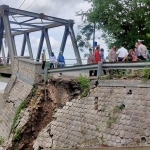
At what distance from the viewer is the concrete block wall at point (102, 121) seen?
6.94 m

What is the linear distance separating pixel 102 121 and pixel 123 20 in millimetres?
11577

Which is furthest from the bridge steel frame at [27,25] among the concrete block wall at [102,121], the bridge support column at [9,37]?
the concrete block wall at [102,121]

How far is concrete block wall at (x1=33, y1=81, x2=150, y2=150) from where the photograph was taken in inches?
273

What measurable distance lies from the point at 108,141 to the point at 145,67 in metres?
2.20

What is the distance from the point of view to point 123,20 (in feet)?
59.3

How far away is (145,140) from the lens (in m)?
6.52

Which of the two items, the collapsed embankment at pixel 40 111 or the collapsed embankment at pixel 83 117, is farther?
the collapsed embankment at pixel 40 111

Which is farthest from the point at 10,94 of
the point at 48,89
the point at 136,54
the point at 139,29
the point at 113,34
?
the point at 139,29

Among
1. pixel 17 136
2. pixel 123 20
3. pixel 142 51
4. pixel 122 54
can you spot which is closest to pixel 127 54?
pixel 122 54

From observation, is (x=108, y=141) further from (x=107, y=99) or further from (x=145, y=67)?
(x=145, y=67)

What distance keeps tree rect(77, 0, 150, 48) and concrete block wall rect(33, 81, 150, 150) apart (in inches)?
386

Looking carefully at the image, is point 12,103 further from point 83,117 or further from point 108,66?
point 108,66

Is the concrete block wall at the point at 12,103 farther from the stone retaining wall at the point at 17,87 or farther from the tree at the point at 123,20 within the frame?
the tree at the point at 123,20

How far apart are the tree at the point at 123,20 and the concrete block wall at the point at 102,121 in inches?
386
